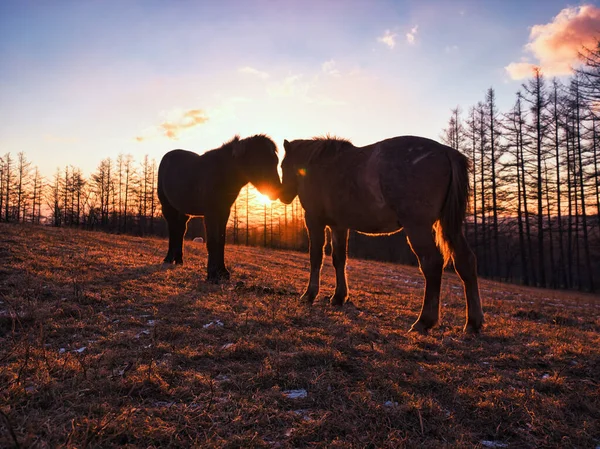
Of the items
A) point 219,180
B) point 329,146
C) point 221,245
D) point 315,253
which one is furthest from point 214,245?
point 329,146

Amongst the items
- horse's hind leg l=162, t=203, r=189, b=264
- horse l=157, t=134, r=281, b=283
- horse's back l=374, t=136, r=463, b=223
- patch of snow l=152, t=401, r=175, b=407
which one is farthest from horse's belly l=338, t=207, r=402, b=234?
horse's hind leg l=162, t=203, r=189, b=264

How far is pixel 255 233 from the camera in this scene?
66.2 metres

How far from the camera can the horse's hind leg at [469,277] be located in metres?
4.66

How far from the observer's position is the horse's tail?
4.60 meters

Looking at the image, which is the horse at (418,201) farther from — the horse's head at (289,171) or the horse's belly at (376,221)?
the horse's head at (289,171)

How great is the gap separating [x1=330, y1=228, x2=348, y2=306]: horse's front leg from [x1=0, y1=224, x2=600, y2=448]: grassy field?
82cm

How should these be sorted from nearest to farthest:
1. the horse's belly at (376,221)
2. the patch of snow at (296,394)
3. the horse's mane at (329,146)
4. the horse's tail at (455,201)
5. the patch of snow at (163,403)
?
the patch of snow at (163,403) < the patch of snow at (296,394) < the horse's tail at (455,201) < the horse's belly at (376,221) < the horse's mane at (329,146)

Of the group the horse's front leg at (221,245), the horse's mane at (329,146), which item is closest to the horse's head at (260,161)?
the horse's front leg at (221,245)

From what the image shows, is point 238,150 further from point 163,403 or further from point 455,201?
point 163,403

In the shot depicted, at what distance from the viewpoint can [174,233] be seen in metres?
8.96

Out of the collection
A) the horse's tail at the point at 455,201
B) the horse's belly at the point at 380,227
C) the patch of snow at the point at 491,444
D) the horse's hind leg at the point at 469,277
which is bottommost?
the patch of snow at the point at 491,444

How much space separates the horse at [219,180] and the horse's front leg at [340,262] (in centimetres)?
165

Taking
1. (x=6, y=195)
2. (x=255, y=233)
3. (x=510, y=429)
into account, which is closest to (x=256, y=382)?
(x=510, y=429)

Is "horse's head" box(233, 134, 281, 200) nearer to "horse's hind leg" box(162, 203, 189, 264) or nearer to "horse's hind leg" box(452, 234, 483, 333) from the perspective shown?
"horse's hind leg" box(162, 203, 189, 264)
